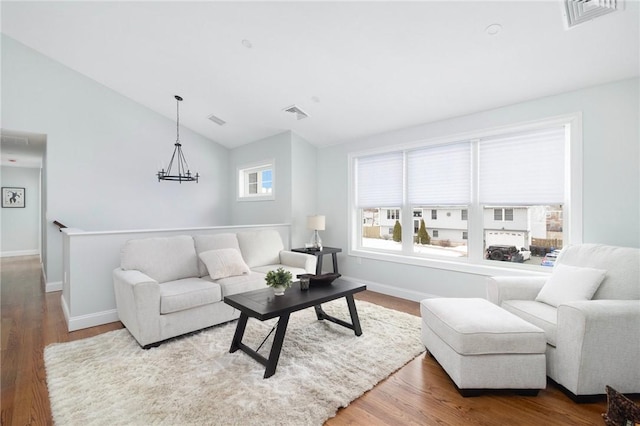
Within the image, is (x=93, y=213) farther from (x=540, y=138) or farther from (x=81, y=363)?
(x=540, y=138)

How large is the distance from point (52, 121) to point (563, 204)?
7.01m

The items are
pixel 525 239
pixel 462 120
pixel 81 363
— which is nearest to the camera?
pixel 81 363

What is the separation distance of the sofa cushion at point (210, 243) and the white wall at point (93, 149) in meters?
2.51

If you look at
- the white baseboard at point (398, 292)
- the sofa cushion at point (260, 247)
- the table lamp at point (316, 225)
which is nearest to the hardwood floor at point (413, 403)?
the white baseboard at point (398, 292)

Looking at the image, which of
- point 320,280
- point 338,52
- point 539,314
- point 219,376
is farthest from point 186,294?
point 539,314

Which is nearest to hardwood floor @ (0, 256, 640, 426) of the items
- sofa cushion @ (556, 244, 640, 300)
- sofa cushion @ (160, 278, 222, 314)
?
sofa cushion @ (556, 244, 640, 300)

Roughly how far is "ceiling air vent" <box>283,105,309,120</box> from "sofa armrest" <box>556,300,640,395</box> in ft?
12.3

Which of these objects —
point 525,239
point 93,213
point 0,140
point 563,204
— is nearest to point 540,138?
point 563,204

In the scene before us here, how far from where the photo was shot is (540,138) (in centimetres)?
323

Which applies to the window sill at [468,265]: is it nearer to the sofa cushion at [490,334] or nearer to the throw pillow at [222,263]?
the sofa cushion at [490,334]

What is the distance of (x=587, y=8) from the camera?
2.12 meters

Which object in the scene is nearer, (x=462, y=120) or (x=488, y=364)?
(x=488, y=364)

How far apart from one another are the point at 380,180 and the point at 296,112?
167cm

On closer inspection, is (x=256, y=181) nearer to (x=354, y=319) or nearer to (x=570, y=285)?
(x=354, y=319)
